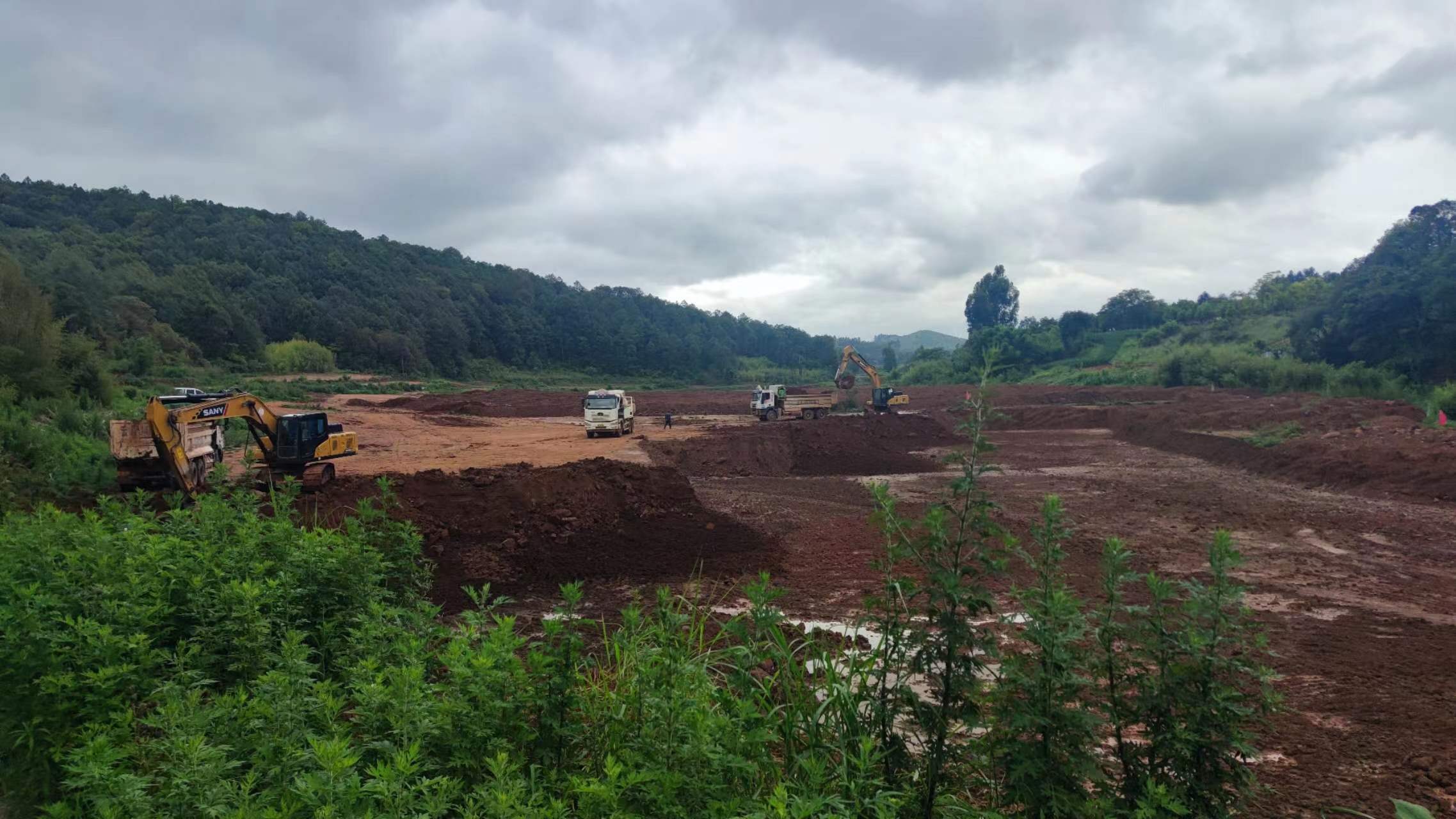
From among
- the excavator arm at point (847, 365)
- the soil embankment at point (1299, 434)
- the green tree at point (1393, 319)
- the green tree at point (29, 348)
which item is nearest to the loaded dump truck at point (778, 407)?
the excavator arm at point (847, 365)

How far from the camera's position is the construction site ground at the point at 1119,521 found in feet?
23.7

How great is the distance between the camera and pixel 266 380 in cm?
5406

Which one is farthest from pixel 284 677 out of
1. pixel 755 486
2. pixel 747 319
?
pixel 747 319

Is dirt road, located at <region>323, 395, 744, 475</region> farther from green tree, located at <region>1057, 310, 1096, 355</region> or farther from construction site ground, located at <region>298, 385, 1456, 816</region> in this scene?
green tree, located at <region>1057, 310, 1096, 355</region>

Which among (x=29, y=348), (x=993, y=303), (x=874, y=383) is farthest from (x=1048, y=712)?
(x=993, y=303)

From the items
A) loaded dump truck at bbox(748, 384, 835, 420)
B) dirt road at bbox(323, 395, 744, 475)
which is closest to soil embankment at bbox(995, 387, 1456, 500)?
loaded dump truck at bbox(748, 384, 835, 420)

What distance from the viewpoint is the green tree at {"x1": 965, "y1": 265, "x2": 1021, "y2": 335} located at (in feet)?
392

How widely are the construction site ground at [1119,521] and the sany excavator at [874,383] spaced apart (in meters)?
9.74

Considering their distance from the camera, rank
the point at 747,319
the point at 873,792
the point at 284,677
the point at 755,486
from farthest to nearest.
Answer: the point at 747,319
the point at 755,486
the point at 873,792
the point at 284,677

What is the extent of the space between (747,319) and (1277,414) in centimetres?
13952

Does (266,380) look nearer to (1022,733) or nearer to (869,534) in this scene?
(869,534)

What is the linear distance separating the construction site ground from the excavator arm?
52.2 ft

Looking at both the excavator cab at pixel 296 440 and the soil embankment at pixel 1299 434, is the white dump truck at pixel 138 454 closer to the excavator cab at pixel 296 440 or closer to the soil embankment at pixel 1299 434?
the excavator cab at pixel 296 440

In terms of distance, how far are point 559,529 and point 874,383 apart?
37.9 m
